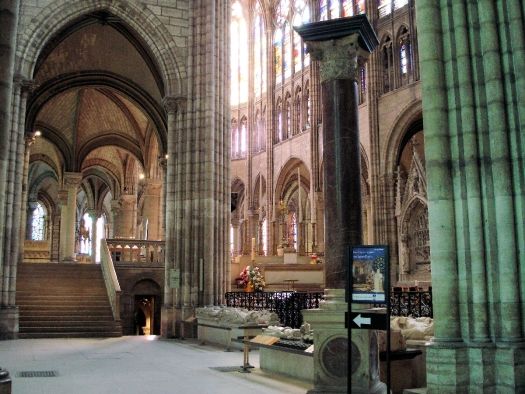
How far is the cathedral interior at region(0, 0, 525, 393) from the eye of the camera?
21.4 feet

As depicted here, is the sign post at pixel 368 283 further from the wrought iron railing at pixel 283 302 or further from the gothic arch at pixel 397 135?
the gothic arch at pixel 397 135

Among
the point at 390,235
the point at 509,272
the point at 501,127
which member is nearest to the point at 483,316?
the point at 509,272

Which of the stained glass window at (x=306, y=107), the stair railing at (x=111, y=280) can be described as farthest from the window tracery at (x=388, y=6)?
the stair railing at (x=111, y=280)

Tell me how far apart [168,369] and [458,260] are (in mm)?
5224

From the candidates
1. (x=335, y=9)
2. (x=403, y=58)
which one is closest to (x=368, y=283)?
(x=403, y=58)

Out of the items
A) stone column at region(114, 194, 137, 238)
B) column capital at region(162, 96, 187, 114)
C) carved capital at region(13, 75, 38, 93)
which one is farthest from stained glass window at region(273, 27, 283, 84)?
carved capital at region(13, 75, 38, 93)

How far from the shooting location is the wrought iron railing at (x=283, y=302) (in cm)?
1358

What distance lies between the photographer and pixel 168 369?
9.82 m

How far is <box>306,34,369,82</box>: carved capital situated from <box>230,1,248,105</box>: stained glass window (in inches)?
1314

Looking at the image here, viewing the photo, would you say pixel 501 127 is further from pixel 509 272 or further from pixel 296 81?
pixel 296 81

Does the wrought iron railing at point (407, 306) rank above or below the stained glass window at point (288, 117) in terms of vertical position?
below

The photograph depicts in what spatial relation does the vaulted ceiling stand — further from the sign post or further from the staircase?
the sign post

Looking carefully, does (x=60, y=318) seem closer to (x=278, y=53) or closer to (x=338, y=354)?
(x=338, y=354)

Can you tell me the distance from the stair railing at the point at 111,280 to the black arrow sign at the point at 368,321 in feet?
41.0
